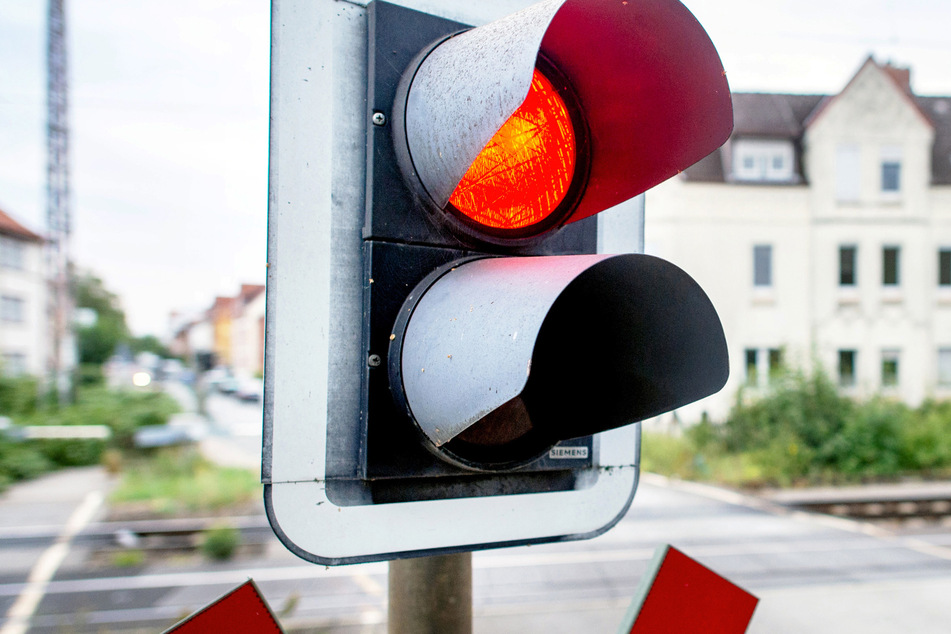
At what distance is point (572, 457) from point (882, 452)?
1278 cm

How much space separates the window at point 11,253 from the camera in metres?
22.3

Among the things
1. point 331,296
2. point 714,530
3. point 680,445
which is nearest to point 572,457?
point 331,296

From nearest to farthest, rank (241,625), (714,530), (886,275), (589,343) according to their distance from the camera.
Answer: (589,343) → (241,625) → (714,530) → (886,275)

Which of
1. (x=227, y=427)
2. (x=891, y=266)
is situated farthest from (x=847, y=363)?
(x=227, y=427)

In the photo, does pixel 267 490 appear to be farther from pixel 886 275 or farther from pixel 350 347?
pixel 886 275

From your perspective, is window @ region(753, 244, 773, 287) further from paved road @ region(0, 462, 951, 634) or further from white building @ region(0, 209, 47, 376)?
white building @ region(0, 209, 47, 376)

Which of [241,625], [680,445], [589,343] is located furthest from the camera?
[680,445]

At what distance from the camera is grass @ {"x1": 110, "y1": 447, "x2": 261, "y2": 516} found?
924 cm

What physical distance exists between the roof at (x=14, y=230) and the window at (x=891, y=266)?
2527 cm

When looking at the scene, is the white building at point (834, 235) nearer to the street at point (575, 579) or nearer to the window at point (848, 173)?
the window at point (848, 173)

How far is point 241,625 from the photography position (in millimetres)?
795

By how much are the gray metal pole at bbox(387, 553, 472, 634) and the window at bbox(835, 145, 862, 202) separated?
59.4 feet

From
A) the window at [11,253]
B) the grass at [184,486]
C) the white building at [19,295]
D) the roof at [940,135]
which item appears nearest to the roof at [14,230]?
the white building at [19,295]

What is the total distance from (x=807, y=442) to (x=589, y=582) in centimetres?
708
